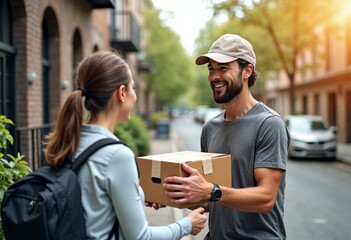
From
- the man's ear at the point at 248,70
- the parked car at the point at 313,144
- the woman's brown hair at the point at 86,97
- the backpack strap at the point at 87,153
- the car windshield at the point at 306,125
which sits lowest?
the parked car at the point at 313,144

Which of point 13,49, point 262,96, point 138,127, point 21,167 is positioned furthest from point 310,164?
point 262,96

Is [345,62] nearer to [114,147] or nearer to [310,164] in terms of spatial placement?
[310,164]

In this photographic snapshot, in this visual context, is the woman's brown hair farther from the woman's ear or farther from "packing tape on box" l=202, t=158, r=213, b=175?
"packing tape on box" l=202, t=158, r=213, b=175

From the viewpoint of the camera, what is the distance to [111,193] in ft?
5.80

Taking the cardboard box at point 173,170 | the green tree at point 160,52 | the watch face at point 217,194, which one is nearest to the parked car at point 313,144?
the cardboard box at point 173,170

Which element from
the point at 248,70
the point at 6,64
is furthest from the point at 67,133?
the point at 6,64

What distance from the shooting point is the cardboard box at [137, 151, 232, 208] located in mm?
2076

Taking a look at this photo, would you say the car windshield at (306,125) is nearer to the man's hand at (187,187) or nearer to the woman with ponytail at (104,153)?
the man's hand at (187,187)

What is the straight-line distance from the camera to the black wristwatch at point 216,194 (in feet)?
6.92

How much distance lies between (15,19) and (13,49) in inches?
18.8

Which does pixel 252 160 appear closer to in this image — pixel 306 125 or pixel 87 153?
pixel 87 153

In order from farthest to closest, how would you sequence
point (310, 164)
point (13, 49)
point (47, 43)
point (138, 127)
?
point (310, 164) < point (138, 127) < point (47, 43) < point (13, 49)

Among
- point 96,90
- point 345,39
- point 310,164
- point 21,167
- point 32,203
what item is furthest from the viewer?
point 345,39

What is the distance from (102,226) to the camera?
181 centimetres
